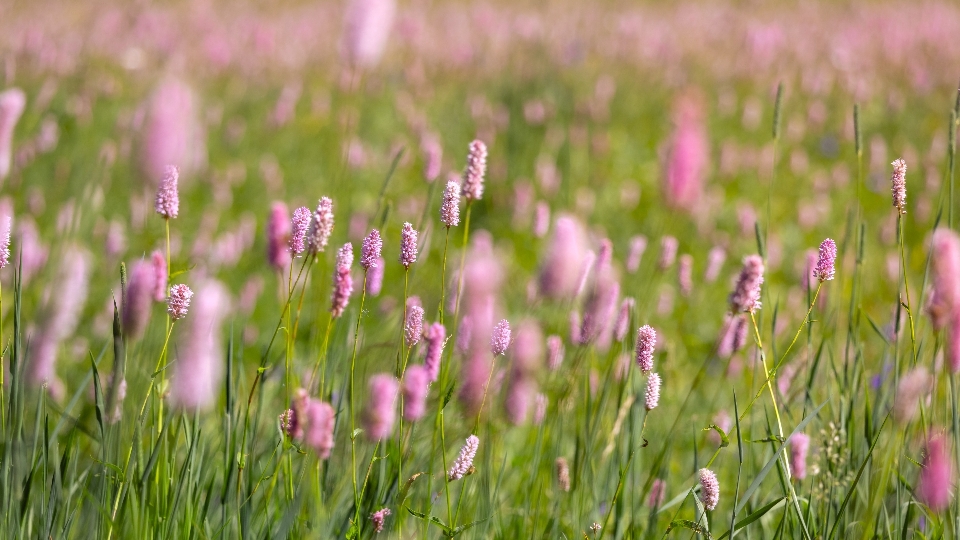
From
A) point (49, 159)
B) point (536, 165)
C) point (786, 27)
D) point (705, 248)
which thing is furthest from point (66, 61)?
point (786, 27)

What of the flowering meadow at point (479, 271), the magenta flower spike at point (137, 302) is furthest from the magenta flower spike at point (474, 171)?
the magenta flower spike at point (137, 302)

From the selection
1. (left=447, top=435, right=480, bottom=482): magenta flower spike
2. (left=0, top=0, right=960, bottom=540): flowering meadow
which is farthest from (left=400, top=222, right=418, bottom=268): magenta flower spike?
(left=447, top=435, right=480, bottom=482): magenta flower spike

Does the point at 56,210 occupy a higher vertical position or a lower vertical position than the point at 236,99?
lower

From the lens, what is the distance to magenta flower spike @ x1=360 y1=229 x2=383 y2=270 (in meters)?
1.30

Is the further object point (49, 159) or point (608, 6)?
point (608, 6)

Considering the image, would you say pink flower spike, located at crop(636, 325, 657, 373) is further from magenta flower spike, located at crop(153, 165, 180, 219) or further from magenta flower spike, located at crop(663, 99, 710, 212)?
magenta flower spike, located at crop(153, 165, 180, 219)

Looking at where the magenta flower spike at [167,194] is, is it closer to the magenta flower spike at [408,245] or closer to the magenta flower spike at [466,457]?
the magenta flower spike at [408,245]

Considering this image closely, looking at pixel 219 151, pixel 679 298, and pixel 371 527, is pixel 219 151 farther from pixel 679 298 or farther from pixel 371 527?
pixel 371 527

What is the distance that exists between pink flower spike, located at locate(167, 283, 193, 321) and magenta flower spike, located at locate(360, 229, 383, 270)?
0.25 m

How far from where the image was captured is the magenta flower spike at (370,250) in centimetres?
130

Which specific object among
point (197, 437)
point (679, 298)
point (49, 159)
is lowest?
point (197, 437)

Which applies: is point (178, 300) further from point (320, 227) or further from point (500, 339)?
point (500, 339)

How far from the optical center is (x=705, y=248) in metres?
4.80

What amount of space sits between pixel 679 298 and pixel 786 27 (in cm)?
642
